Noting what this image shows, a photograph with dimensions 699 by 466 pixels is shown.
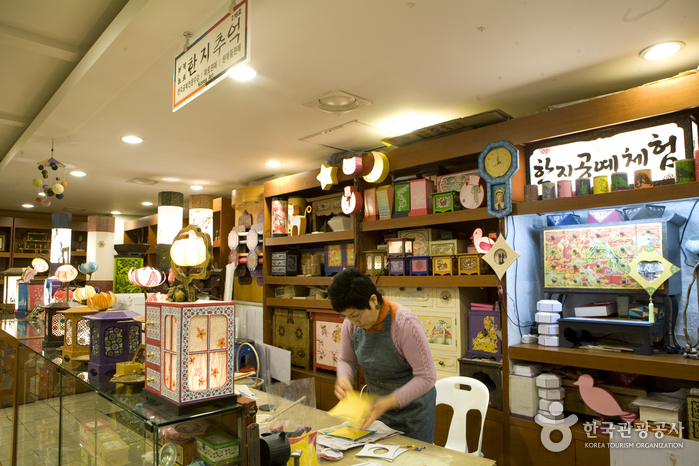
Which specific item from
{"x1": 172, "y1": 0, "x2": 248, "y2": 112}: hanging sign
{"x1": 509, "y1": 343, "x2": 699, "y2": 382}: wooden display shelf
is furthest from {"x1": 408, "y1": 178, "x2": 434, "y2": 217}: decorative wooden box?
{"x1": 172, "y1": 0, "x2": 248, "y2": 112}: hanging sign

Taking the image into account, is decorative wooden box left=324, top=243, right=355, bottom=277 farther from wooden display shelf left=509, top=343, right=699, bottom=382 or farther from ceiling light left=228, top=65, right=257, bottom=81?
ceiling light left=228, top=65, right=257, bottom=81

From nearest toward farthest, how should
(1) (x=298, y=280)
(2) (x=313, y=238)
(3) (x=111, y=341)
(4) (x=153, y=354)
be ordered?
(4) (x=153, y=354) < (3) (x=111, y=341) < (2) (x=313, y=238) < (1) (x=298, y=280)

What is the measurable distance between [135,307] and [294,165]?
2.56 m

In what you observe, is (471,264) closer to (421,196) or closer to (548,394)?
(421,196)

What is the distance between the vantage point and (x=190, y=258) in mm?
1622

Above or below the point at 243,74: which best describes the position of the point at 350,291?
below

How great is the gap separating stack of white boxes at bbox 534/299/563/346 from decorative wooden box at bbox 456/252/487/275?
0.47 m

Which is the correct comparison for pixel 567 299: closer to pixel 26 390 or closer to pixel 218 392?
pixel 218 392

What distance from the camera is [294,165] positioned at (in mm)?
5391

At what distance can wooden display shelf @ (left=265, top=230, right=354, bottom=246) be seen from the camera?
14.7 ft

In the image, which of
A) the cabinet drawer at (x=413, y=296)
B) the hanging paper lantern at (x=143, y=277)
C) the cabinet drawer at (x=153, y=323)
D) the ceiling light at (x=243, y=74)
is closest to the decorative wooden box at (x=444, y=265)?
the cabinet drawer at (x=413, y=296)

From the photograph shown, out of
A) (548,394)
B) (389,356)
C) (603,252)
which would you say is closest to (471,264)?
(603,252)

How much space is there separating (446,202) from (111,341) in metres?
2.54

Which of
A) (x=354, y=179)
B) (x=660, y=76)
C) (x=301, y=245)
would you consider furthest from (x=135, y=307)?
(x=660, y=76)
